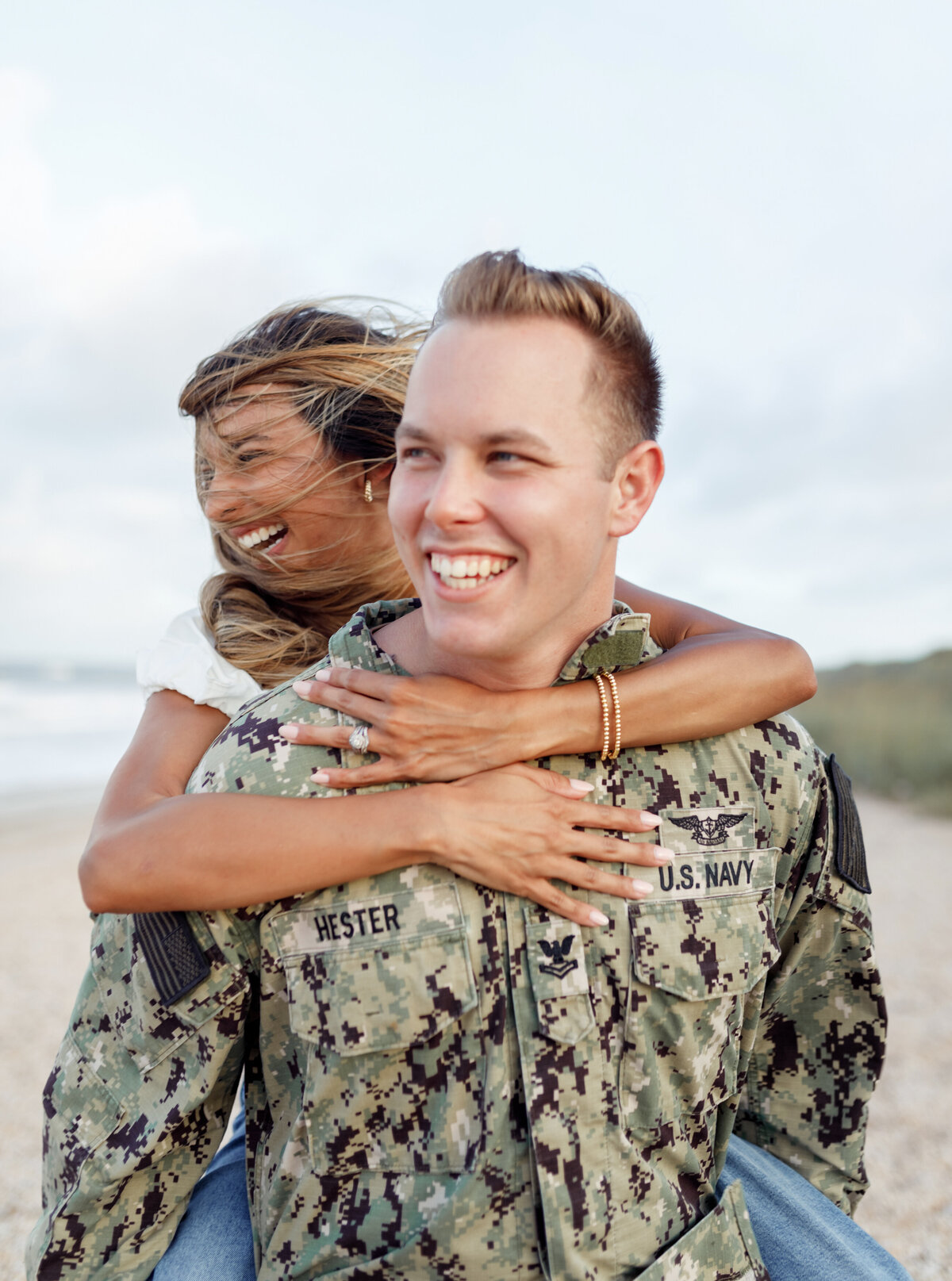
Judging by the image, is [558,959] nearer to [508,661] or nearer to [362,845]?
[362,845]

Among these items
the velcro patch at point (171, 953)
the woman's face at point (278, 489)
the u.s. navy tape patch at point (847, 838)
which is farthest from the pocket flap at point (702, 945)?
the woman's face at point (278, 489)

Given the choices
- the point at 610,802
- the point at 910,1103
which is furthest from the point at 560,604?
the point at 910,1103

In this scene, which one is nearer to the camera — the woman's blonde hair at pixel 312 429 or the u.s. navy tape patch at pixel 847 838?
the u.s. navy tape patch at pixel 847 838

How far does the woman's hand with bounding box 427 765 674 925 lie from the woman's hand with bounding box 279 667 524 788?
5 cm

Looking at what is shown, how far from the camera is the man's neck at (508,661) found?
7.06ft

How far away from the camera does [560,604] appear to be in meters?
2.01

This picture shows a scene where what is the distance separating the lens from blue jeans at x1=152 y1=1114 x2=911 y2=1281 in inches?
85.7

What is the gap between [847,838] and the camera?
2371 millimetres

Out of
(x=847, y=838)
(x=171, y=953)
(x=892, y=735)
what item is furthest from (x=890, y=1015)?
(x=892, y=735)

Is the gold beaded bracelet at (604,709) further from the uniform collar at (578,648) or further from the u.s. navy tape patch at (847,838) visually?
the u.s. navy tape patch at (847,838)

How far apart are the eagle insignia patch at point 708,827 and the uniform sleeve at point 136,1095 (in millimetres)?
951

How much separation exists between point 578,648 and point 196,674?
118 centimetres

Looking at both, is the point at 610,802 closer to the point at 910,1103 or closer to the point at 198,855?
the point at 198,855

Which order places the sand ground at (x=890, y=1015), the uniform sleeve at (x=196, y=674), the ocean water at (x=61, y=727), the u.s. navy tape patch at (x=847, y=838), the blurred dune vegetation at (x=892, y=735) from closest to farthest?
the u.s. navy tape patch at (x=847, y=838)
the uniform sleeve at (x=196, y=674)
the sand ground at (x=890, y=1015)
the blurred dune vegetation at (x=892, y=735)
the ocean water at (x=61, y=727)
